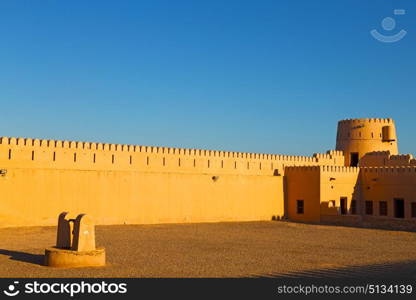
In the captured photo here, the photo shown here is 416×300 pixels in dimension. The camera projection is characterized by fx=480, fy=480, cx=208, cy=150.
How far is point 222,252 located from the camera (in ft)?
42.3

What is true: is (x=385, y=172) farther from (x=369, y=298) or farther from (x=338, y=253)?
(x=369, y=298)

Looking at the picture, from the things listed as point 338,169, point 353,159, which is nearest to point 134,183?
point 338,169

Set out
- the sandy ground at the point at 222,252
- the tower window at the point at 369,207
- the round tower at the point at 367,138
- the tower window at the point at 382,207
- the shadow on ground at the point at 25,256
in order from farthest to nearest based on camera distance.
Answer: the round tower at the point at 367,138
the tower window at the point at 369,207
the tower window at the point at 382,207
the shadow on ground at the point at 25,256
the sandy ground at the point at 222,252

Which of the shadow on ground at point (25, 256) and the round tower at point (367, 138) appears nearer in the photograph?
the shadow on ground at point (25, 256)

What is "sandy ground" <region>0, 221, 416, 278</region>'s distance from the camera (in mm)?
9820

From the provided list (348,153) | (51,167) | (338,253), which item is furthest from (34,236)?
(348,153)

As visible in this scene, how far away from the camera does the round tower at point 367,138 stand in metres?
33.4

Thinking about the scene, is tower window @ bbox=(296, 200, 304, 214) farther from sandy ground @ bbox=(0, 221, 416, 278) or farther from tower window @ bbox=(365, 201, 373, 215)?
sandy ground @ bbox=(0, 221, 416, 278)

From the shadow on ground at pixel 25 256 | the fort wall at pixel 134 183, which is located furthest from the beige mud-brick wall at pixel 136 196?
the shadow on ground at pixel 25 256

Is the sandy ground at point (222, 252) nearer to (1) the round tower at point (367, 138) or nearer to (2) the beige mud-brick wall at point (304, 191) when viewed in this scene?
(2) the beige mud-brick wall at point (304, 191)

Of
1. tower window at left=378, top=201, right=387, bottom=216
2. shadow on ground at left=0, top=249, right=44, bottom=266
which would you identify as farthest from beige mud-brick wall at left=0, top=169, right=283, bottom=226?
shadow on ground at left=0, top=249, right=44, bottom=266

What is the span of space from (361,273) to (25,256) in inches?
307

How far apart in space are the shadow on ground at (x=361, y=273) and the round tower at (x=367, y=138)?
23672 mm

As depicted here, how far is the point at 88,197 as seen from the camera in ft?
68.3
